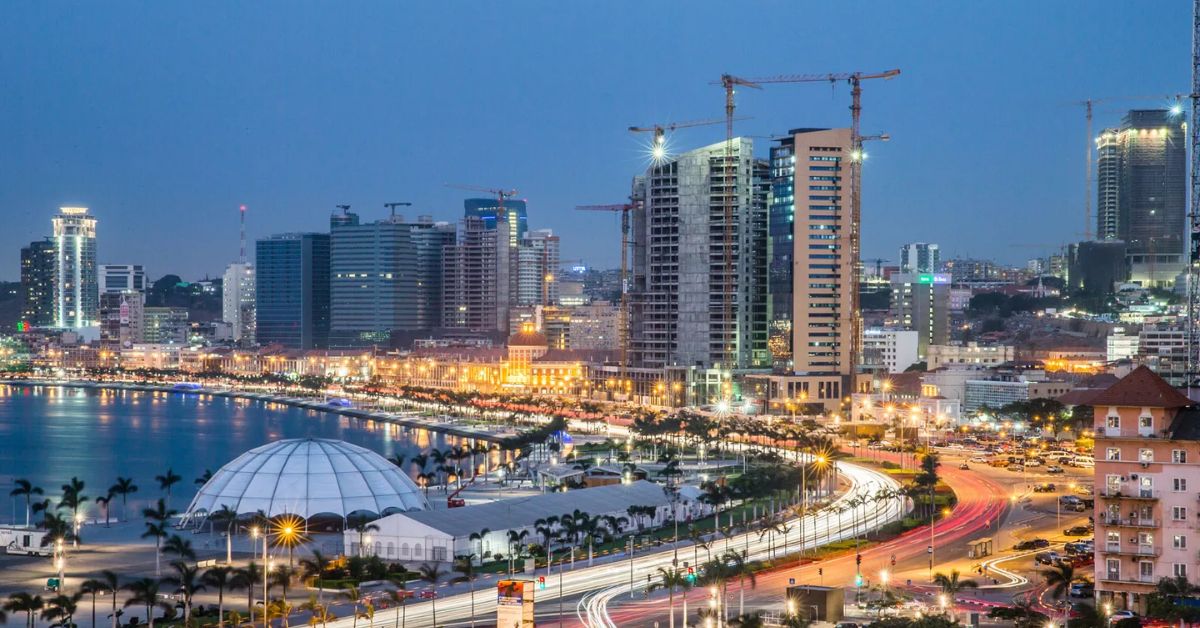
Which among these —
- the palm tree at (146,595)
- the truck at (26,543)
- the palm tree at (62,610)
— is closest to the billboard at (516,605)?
the palm tree at (146,595)

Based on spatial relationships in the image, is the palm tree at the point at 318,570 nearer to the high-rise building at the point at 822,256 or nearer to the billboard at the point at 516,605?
the billboard at the point at 516,605

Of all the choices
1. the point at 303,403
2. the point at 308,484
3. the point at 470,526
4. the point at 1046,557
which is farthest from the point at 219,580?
the point at 303,403

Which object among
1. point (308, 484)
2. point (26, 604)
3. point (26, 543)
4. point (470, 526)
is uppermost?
point (308, 484)

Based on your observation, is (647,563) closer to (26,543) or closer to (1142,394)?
(1142,394)

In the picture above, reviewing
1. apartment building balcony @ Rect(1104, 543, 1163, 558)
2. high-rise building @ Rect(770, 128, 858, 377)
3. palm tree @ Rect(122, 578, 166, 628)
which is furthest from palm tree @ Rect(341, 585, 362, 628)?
high-rise building @ Rect(770, 128, 858, 377)

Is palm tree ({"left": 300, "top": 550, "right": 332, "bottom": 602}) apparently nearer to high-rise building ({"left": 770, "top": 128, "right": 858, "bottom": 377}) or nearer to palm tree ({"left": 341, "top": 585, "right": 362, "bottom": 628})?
palm tree ({"left": 341, "top": 585, "right": 362, "bottom": 628})
